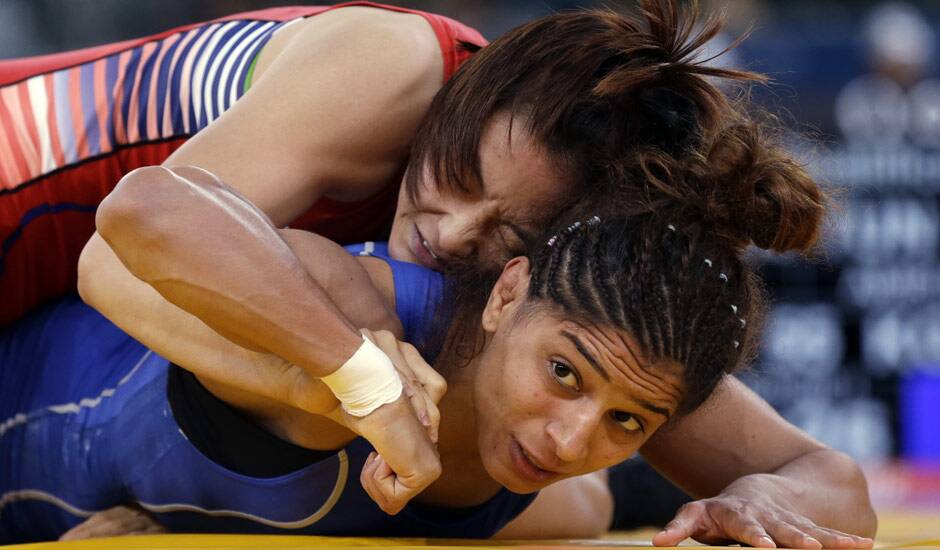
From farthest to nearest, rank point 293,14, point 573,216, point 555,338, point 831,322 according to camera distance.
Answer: point 831,322 < point 293,14 < point 573,216 < point 555,338

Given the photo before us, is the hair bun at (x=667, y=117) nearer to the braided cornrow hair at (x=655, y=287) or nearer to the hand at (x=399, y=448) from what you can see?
the braided cornrow hair at (x=655, y=287)

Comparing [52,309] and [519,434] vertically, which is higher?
[519,434]

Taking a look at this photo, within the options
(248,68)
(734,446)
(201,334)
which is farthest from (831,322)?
(201,334)

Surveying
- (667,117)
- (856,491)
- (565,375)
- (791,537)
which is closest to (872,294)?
(856,491)

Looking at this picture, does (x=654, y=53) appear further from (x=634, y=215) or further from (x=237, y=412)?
(x=237, y=412)

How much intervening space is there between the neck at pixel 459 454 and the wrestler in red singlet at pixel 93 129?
0.48m

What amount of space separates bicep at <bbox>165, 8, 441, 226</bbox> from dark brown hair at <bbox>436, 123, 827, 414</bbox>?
0.31m

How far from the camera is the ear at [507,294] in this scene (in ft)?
5.98

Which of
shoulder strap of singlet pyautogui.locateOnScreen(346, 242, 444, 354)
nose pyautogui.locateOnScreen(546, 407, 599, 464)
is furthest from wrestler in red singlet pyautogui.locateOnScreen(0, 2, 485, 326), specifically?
nose pyautogui.locateOnScreen(546, 407, 599, 464)

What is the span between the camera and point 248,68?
226cm

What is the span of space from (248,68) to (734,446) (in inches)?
42.0

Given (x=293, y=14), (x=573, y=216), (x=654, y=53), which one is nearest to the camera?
(x=573, y=216)

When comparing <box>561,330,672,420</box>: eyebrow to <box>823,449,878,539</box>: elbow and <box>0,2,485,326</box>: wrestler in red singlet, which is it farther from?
<box>0,2,485,326</box>: wrestler in red singlet

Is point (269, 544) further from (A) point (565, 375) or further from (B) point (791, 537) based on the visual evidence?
(B) point (791, 537)
